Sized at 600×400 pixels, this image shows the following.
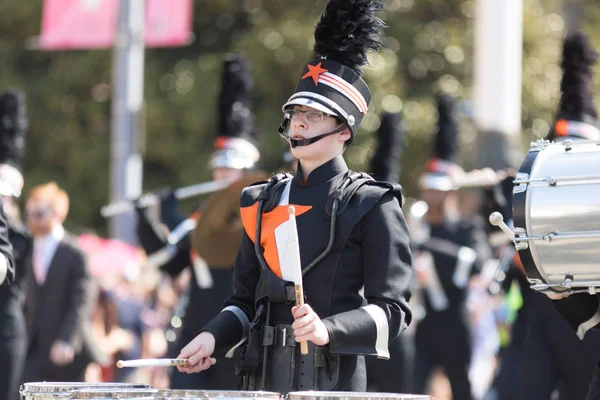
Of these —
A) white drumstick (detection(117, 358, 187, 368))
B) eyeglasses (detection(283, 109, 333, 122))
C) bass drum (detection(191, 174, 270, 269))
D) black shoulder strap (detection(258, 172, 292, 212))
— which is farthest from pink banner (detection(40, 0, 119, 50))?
white drumstick (detection(117, 358, 187, 368))

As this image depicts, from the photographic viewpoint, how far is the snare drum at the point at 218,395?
437 centimetres

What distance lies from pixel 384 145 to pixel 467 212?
697 cm

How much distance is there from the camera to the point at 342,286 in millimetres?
5129

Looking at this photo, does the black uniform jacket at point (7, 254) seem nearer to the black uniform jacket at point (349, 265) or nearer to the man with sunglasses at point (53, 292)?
the black uniform jacket at point (349, 265)

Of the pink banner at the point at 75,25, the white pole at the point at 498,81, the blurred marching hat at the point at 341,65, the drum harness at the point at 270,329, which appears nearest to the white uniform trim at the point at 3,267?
the drum harness at the point at 270,329

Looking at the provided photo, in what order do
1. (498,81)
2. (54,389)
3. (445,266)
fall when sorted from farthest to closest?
1. (498,81)
2. (445,266)
3. (54,389)

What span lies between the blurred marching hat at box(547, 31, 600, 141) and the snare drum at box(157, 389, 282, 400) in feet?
14.4

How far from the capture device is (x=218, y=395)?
4.40 m

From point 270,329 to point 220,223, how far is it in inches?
150

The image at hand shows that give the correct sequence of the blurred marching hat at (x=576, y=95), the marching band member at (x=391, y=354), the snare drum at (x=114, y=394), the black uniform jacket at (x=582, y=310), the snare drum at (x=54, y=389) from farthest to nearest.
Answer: the marching band member at (x=391, y=354)
the blurred marching hat at (x=576, y=95)
the black uniform jacket at (x=582, y=310)
the snare drum at (x=54, y=389)
the snare drum at (x=114, y=394)

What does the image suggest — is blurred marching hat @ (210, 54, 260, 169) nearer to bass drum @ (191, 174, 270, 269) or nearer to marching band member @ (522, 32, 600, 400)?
bass drum @ (191, 174, 270, 269)

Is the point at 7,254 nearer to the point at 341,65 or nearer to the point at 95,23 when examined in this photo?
the point at 341,65

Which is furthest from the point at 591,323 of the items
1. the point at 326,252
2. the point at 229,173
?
the point at 229,173

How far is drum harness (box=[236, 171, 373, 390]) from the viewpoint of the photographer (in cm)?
503
